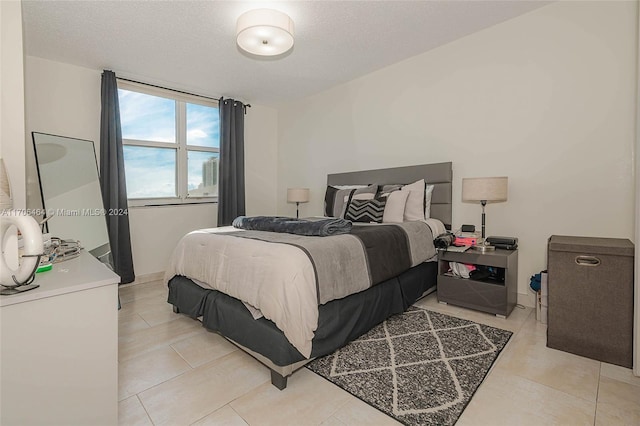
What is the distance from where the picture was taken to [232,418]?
1396 mm

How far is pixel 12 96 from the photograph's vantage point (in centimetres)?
134

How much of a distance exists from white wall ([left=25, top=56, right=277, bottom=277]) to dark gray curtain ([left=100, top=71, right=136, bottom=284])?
16 centimetres

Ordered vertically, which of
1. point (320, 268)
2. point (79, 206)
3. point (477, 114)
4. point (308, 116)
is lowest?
point (320, 268)

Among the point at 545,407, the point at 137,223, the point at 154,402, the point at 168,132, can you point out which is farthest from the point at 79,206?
the point at 545,407

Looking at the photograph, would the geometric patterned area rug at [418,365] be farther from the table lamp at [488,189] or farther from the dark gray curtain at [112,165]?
the dark gray curtain at [112,165]

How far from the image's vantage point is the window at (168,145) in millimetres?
3777

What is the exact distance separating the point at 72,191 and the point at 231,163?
1887mm

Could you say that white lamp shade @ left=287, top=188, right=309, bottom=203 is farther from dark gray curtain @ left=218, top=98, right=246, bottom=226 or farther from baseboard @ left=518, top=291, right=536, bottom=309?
baseboard @ left=518, top=291, right=536, bottom=309

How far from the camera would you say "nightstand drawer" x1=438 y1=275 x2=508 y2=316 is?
2.44 metres

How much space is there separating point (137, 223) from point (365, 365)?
327 cm

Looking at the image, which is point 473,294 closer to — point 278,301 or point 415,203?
point 415,203

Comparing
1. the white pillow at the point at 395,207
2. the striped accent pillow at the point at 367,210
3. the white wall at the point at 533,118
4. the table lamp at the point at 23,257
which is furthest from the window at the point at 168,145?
the table lamp at the point at 23,257

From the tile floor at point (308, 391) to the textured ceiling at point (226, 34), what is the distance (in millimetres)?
2548

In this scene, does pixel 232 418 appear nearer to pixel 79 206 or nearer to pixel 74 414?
pixel 74 414
